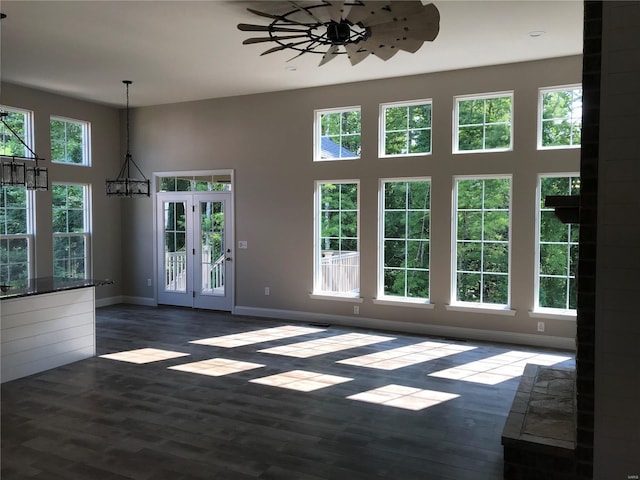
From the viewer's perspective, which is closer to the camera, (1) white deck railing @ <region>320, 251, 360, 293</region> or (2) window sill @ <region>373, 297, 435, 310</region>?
(2) window sill @ <region>373, 297, 435, 310</region>

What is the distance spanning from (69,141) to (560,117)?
7338mm

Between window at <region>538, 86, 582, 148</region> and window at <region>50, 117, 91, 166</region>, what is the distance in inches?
278

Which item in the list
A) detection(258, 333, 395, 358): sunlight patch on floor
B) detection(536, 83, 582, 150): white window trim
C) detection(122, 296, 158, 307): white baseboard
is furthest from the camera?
detection(122, 296, 158, 307): white baseboard

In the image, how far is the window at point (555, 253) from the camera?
5828 mm

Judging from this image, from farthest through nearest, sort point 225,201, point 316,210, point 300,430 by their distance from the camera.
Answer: point 225,201
point 316,210
point 300,430

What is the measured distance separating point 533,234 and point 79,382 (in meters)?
5.31

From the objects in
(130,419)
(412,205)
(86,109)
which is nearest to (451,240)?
(412,205)

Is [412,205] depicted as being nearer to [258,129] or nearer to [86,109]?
[258,129]

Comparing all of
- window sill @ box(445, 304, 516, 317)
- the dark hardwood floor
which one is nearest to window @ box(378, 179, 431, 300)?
window sill @ box(445, 304, 516, 317)

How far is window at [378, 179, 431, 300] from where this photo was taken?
21.8ft

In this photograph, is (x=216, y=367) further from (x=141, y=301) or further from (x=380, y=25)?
(x=141, y=301)

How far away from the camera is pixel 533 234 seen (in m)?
5.95

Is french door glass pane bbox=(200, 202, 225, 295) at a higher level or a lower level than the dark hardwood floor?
higher

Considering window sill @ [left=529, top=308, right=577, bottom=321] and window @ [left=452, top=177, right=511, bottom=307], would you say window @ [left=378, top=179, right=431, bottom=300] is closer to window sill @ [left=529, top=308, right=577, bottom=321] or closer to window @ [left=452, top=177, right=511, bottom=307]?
window @ [left=452, top=177, right=511, bottom=307]
